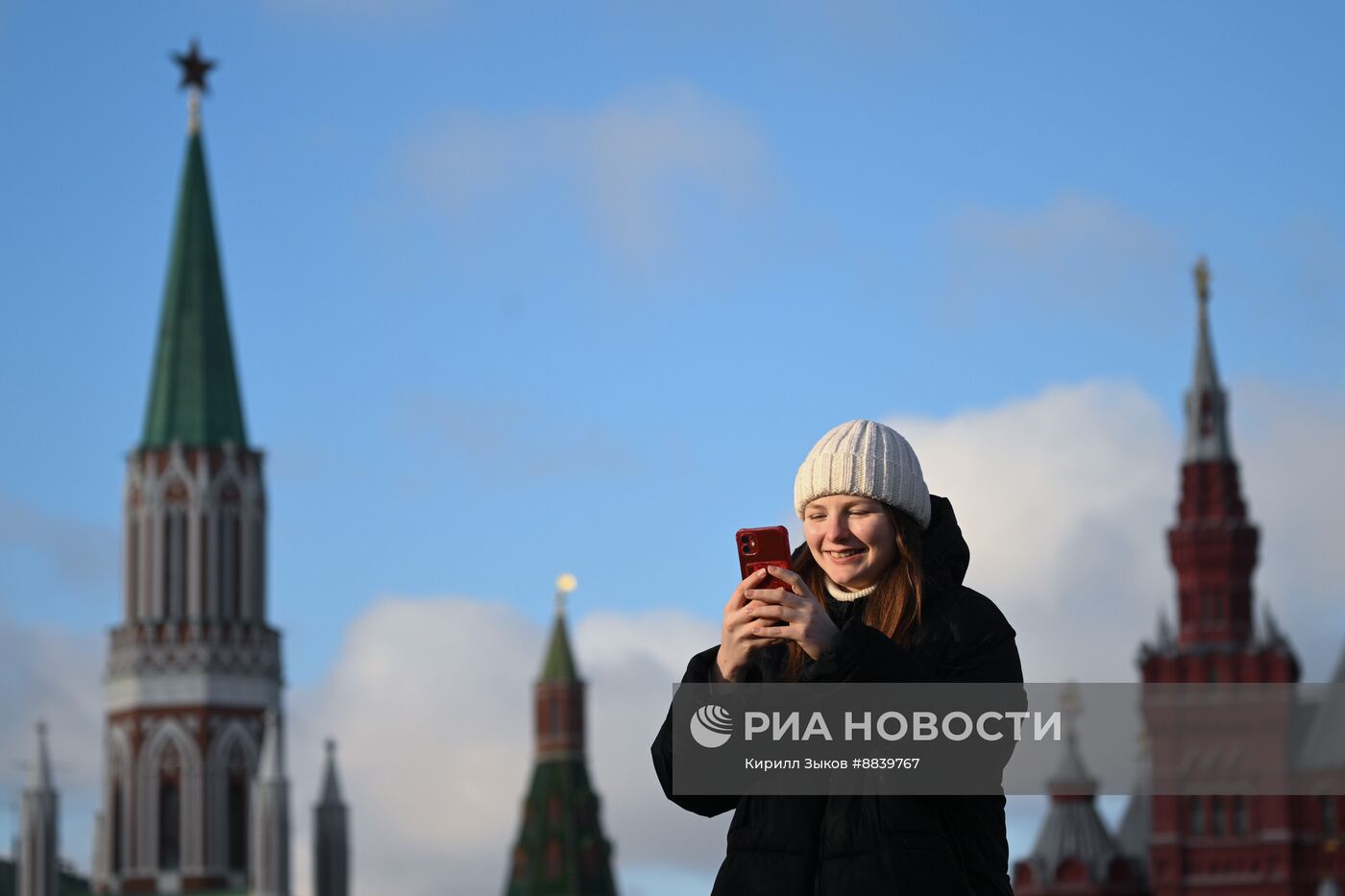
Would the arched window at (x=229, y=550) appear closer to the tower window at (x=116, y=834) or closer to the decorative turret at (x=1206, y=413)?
the tower window at (x=116, y=834)

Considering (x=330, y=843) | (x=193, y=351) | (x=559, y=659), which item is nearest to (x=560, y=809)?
(x=559, y=659)

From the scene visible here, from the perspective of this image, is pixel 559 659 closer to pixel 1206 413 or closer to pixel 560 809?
pixel 560 809

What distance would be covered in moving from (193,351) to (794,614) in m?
91.2

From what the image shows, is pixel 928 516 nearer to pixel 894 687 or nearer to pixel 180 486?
pixel 894 687

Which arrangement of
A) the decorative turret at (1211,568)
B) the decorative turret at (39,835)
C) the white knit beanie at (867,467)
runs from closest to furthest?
the white knit beanie at (867,467) → the decorative turret at (39,835) → the decorative turret at (1211,568)

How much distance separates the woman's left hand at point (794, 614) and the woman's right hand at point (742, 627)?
1 centimetres

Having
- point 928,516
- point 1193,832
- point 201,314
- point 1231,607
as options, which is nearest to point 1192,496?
point 1231,607

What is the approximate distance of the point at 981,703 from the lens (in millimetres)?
6480

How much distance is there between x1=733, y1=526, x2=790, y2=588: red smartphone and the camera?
6.43 metres

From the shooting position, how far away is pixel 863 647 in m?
6.34

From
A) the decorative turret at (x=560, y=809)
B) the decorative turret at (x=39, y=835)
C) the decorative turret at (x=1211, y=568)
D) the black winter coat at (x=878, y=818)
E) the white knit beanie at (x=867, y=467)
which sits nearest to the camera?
the black winter coat at (x=878, y=818)

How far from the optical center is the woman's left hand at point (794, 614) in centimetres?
634

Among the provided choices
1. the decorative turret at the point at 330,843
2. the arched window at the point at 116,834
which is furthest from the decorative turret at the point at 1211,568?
the arched window at the point at 116,834

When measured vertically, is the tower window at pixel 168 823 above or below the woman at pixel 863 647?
above
